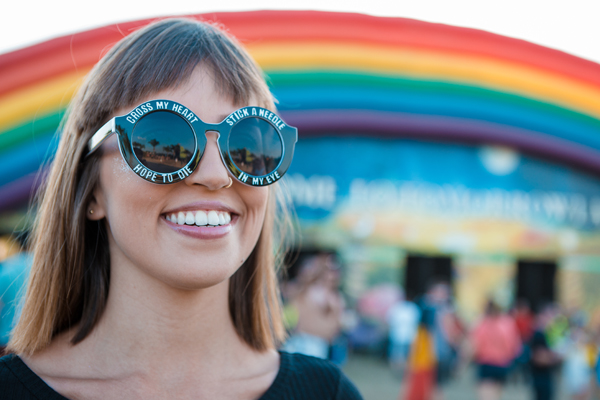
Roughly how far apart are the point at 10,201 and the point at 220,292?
238 inches

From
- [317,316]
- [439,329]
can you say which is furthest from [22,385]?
[439,329]

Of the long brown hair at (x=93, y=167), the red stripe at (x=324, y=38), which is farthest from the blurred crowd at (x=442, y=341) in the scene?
the long brown hair at (x=93, y=167)

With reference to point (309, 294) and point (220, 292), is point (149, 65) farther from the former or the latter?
point (309, 294)

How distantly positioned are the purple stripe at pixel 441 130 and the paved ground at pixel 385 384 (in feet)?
13.0

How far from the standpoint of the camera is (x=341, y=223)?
780cm

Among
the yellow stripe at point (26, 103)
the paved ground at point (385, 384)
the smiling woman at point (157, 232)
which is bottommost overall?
the paved ground at point (385, 384)

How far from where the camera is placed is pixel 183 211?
118 cm

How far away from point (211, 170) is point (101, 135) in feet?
0.94

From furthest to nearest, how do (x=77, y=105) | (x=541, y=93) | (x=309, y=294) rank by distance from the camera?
1. (x=541, y=93)
2. (x=309, y=294)
3. (x=77, y=105)

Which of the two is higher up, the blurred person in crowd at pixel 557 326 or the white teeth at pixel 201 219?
the white teeth at pixel 201 219

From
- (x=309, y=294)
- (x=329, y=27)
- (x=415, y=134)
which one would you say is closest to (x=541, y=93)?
(x=415, y=134)

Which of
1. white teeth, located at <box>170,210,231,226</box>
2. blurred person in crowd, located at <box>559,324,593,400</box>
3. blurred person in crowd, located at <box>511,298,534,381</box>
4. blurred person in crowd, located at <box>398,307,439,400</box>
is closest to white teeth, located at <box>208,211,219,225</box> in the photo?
white teeth, located at <box>170,210,231,226</box>

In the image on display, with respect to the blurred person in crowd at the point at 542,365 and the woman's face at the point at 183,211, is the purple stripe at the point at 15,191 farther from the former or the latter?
the blurred person in crowd at the point at 542,365

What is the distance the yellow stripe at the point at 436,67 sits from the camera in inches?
265
